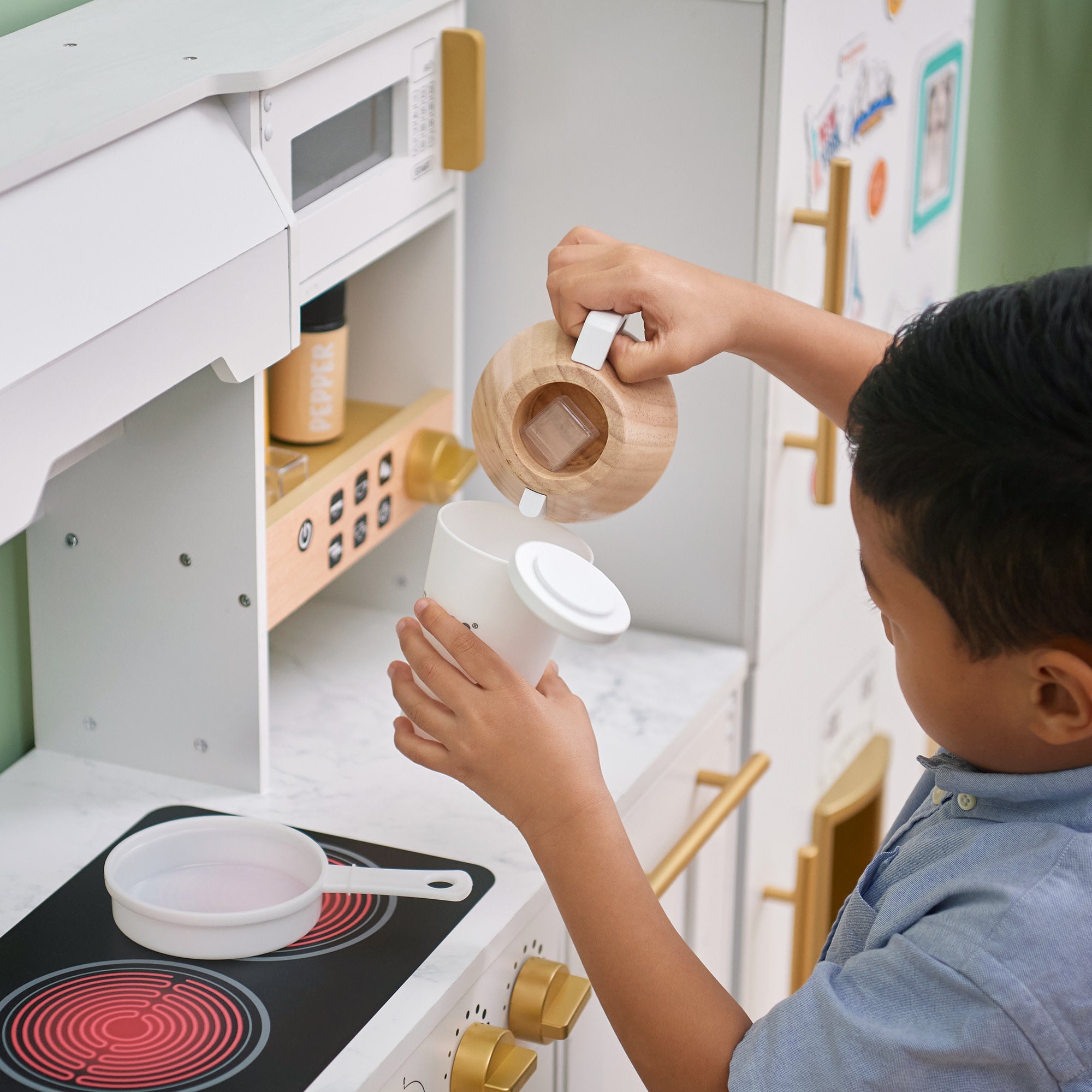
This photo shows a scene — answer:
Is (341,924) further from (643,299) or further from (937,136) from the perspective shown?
(937,136)

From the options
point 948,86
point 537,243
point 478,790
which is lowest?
point 478,790

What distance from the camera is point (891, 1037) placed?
2.19 ft

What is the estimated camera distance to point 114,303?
755 mm

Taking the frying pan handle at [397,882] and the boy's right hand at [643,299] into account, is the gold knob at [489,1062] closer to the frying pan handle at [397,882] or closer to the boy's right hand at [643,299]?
the frying pan handle at [397,882]

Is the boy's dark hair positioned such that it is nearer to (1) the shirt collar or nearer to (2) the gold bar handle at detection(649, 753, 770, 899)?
(1) the shirt collar

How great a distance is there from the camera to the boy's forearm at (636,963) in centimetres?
75

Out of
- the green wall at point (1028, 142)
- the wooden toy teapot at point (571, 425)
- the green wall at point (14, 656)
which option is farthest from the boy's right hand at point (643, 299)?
the green wall at point (1028, 142)

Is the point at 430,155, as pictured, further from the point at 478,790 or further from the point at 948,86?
the point at 948,86

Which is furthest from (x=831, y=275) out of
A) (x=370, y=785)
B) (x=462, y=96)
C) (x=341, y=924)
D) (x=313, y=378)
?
(x=341, y=924)

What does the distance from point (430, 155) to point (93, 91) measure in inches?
15.1

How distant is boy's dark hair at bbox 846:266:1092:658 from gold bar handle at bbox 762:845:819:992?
85 cm

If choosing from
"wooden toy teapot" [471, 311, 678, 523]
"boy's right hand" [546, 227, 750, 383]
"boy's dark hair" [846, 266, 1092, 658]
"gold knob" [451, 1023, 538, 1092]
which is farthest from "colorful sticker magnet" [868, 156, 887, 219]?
"gold knob" [451, 1023, 538, 1092]

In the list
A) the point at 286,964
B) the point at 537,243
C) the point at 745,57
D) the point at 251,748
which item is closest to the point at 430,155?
the point at 537,243

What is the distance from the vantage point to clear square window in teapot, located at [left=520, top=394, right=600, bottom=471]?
86 cm
